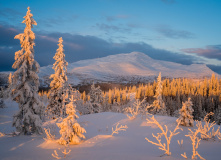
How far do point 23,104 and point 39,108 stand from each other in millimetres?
1050


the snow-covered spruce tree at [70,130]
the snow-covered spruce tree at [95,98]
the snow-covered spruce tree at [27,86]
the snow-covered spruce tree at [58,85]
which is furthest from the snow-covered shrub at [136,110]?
the snow-covered spruce tree at [95,98]

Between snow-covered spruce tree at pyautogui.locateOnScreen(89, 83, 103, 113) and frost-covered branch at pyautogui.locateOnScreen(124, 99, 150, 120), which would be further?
snow-covered spruce tree at pyautogui.locateOnScreen(89, 83, 103, 113)

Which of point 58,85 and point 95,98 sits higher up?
point 58,85

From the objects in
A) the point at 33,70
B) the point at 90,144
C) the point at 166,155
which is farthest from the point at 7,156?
the point at 33,70

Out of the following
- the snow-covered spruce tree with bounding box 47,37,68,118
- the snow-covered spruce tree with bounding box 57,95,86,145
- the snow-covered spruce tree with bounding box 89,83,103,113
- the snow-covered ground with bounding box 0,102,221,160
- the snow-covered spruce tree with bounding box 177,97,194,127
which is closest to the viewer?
the snow-covered ground with bounding box 0,102,221,160

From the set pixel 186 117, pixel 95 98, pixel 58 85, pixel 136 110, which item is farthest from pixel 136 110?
pixel 95 98

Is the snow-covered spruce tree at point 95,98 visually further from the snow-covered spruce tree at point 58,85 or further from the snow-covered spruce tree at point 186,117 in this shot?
the snow-covered spruce tree at point 186,117

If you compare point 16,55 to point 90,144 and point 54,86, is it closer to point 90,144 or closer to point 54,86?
point 90,144

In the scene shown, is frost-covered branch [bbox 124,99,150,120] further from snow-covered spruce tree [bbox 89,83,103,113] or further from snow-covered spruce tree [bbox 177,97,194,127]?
snow-covered spruce tree [bbox 89,83,103,113]

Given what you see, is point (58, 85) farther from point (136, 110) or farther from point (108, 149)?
point (108, 149)

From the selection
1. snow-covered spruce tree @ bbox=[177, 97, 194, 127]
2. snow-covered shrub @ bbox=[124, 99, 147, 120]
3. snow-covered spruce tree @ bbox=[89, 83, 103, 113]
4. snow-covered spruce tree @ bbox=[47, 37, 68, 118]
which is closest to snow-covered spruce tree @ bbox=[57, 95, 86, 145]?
snow-covered shrub @ bbox=[124, 99, 147, 120]

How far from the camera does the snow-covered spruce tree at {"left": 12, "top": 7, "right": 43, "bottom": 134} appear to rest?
35.3 feet

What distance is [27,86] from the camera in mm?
10805

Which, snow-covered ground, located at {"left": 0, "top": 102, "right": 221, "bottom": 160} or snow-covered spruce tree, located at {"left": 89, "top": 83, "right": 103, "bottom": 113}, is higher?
snow-covered ground, located at {"left": 0, "top": 102, "right": 221, "bottom": 160}
